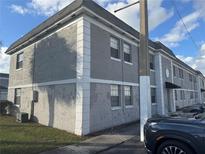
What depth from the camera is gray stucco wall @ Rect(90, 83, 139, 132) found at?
10.8 m

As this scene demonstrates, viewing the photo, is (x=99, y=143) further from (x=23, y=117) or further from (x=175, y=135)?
(x=23, y=117)

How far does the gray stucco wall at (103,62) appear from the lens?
1127cm

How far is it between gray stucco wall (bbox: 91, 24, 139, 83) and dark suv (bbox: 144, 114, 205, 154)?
5.98m

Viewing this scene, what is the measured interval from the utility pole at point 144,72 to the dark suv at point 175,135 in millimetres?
3036

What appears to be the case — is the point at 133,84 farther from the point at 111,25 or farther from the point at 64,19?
the point at 64,19

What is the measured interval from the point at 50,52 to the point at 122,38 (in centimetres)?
485

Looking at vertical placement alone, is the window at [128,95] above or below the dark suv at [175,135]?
above

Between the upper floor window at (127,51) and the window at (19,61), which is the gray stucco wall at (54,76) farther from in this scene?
the upper floor window at (127,51)

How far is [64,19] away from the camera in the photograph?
11.7 m

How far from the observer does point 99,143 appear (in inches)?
332

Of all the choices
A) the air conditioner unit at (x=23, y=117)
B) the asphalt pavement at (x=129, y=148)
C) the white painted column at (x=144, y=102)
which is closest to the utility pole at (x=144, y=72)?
the white painted column at (x=144, y=102)

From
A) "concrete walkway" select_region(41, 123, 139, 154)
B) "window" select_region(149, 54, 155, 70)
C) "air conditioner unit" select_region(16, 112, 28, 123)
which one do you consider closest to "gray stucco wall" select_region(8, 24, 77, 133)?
"air conditioner unit" select_region(16, 112, 28, 123)

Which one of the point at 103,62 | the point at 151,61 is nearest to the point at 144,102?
the point at 103,62

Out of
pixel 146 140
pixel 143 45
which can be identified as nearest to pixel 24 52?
pixel 143 45
